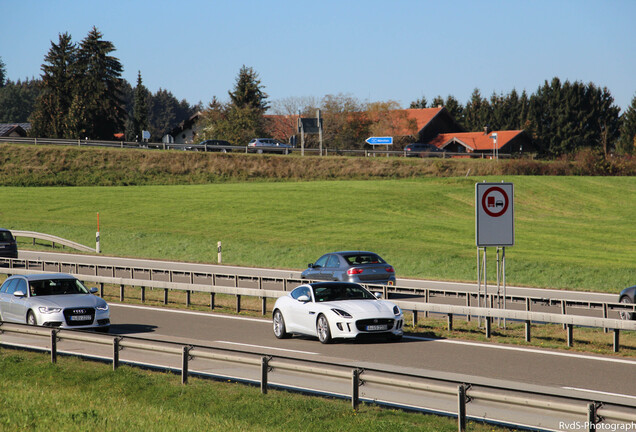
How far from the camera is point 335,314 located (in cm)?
1578

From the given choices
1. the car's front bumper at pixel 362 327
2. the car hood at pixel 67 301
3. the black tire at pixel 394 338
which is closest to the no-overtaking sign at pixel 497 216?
the black tire at pixel 394 338

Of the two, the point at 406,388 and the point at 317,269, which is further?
the point at 317,269

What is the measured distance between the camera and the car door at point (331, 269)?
23703 mm

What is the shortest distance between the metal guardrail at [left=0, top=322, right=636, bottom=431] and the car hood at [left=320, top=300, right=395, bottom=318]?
4888 mm

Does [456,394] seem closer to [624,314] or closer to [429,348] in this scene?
[429,348]

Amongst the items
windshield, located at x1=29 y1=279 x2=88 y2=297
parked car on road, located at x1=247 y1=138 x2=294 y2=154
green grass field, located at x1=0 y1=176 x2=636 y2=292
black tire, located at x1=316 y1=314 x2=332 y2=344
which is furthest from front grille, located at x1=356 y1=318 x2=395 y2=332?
parked car on road, located at x1=247 y1=138 x2=294 y2=154

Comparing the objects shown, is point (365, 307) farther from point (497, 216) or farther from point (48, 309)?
point (48, 309)

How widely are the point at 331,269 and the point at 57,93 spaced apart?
92102mm

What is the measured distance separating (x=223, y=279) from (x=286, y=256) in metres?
8.65

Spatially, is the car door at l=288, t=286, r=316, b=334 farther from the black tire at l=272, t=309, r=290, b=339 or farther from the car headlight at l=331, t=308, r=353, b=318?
the car headlight at l=331, t=308, r=353, b=318

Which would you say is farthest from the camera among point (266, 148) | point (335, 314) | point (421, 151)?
point (421, 151)

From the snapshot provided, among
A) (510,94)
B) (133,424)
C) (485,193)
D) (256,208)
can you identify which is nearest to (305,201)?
(256,208)

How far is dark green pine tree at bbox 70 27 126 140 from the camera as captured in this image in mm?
101250

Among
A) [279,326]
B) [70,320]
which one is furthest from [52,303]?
[279,326]
